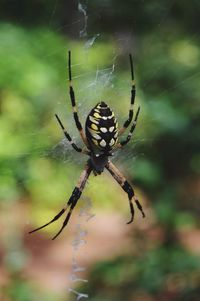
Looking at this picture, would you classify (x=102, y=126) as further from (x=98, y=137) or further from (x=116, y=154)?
(x=116, y=154)

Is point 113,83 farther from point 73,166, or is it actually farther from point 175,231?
point 175,231

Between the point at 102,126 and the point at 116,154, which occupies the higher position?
the point at 102,126

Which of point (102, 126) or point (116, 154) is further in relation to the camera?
point (116, 154)

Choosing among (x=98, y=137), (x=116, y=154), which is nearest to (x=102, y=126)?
(x=98, y=137)

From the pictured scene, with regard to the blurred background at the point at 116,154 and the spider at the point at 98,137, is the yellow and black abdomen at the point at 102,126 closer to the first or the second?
the spider at the point at 98,137

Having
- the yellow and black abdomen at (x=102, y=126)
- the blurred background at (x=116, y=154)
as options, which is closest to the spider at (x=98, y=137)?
the yellow and black abdomen at (x=102, y=126)

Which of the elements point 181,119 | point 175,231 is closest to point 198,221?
point 175,231

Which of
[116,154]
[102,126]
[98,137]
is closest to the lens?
[102,126]
